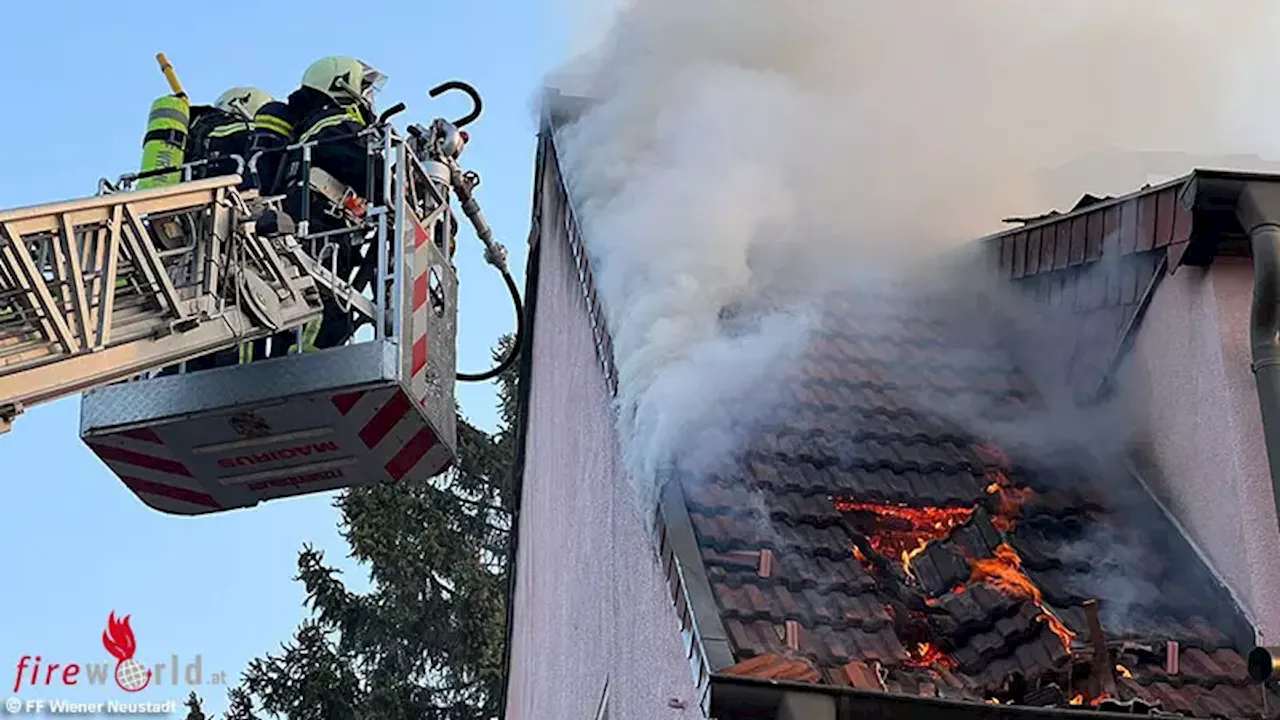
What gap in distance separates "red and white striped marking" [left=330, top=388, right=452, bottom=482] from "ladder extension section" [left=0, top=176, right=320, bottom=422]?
1.27 feet

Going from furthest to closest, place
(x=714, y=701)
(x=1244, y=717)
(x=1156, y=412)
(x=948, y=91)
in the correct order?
(x=948, y=91), (x=1156, y=412), (x=1244, y=717), (x=714, y=701)

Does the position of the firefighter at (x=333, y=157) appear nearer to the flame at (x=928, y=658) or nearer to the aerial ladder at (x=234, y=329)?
the aerial ladder at (x=234, y=329)

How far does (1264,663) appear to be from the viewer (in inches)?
155

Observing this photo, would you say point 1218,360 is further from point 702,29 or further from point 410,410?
point 702,29

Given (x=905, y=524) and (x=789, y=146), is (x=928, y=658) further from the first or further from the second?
(x=789, y=146)

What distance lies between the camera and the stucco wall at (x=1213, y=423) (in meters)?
4.52

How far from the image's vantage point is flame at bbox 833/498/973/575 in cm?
466

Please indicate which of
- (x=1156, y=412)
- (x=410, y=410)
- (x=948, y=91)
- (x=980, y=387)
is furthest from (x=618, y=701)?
(x=948, y=91)

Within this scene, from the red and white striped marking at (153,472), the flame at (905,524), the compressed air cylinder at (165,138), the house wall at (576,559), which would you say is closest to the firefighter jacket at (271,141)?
the compressed air cylinder at (165,138)

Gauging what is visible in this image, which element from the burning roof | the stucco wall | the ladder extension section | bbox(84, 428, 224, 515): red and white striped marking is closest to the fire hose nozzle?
the burning roof

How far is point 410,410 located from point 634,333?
908mm

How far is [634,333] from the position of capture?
578 centimetres

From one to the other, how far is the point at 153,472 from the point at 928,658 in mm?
3328

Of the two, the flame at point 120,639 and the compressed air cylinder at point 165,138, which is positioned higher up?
the compressed air cylinder at point 165,138
